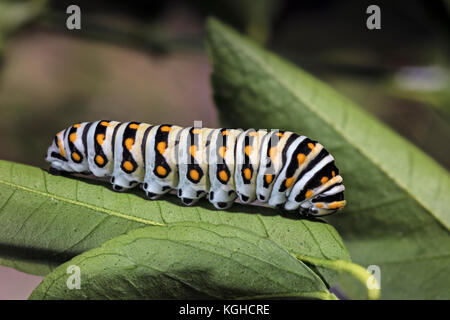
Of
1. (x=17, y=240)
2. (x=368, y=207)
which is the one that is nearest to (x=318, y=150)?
(x=368, y=207)

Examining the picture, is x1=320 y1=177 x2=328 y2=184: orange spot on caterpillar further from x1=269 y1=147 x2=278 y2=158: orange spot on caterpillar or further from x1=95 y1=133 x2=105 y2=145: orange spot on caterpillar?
x1=95 y1=133 x2=105 y2=145: orange spot on caterpillar

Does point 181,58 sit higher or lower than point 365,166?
higher

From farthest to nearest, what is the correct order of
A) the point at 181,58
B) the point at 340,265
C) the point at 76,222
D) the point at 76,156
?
the point at 181,58, the point at 76,156, the point at 76,222, the point at 340,265

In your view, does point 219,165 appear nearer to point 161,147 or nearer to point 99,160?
point 161,147

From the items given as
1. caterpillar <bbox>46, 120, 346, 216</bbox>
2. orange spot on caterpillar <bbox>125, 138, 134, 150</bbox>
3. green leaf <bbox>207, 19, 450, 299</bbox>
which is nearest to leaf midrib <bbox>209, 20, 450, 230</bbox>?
green leaf <bbox>207, 19, 450, 299</bbox>

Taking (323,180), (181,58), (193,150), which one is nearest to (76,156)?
(193,150)

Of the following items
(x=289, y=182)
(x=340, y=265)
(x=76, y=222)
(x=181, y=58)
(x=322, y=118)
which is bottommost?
(x=340, y=265)
